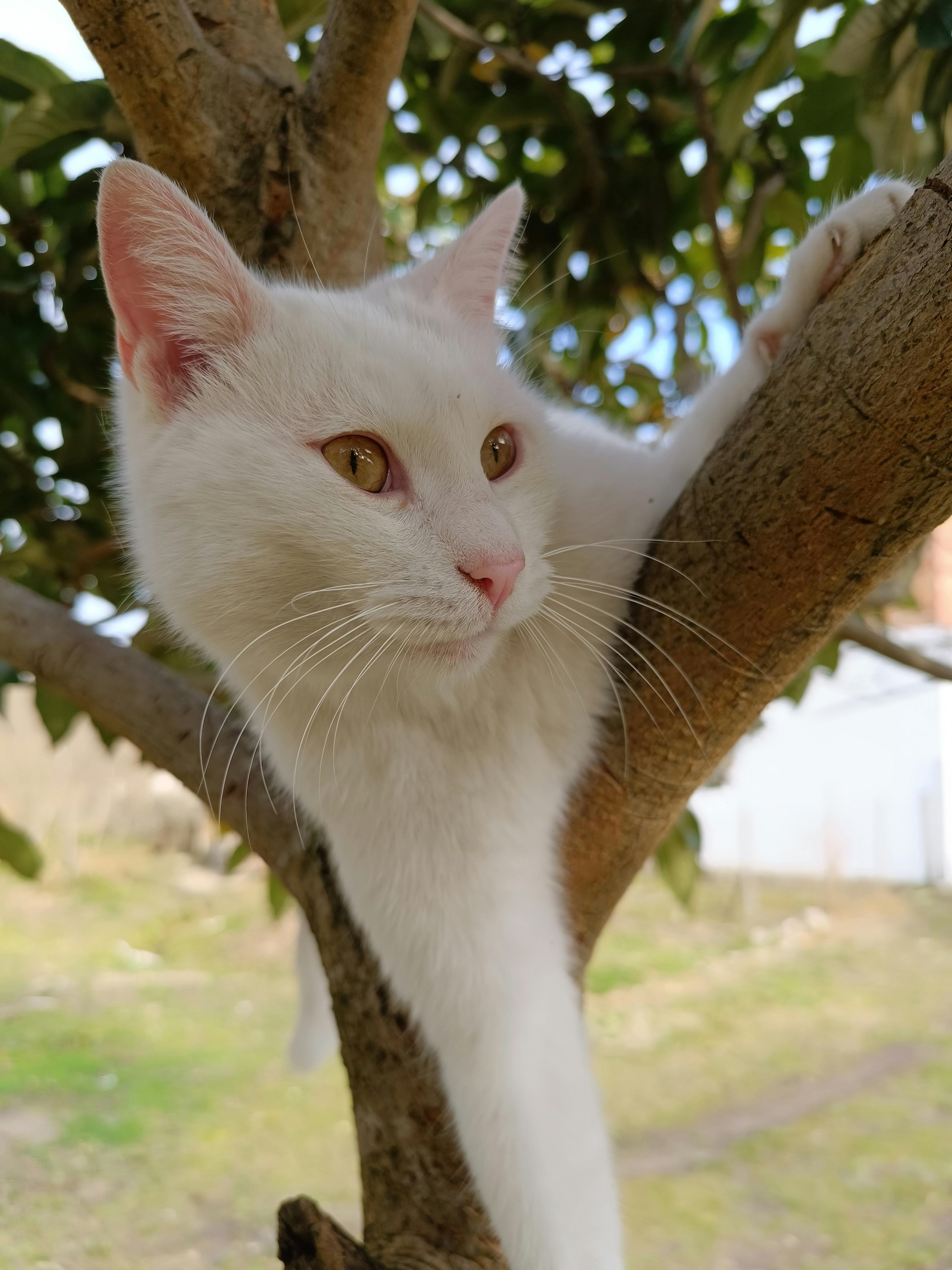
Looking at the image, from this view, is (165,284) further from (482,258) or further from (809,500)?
(809,500)

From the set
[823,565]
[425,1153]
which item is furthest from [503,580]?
[425,1153]

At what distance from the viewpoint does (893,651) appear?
38.4 inches

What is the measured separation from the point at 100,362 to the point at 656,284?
73 centimetres

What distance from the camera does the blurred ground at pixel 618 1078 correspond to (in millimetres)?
1004

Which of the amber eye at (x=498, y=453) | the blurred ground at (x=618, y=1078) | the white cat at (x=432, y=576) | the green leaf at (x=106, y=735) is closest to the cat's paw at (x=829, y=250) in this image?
the white cat at (x=432, y=576)

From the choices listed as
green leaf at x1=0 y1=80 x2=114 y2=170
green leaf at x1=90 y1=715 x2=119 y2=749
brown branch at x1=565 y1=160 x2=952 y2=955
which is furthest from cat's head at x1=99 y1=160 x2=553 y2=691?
green leaf at x1=90 y1=715 x2=119 y2=749

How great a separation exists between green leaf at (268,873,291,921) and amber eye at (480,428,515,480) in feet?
2.36

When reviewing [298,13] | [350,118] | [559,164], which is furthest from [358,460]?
[559,164]

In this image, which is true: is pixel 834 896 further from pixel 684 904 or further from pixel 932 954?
pixel 684 904

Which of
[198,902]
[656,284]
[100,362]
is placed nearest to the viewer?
[100,362]

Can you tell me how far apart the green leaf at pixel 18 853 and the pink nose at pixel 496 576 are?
2.60 feet

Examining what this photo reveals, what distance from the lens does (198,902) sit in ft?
5.17

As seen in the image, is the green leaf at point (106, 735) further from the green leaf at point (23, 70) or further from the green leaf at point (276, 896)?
the green leaf at point (23, 70)

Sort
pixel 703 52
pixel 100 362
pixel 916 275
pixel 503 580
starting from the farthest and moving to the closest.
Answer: pixel 100 362
pixel 703 52
pixel 503 580
pixel 916 275
